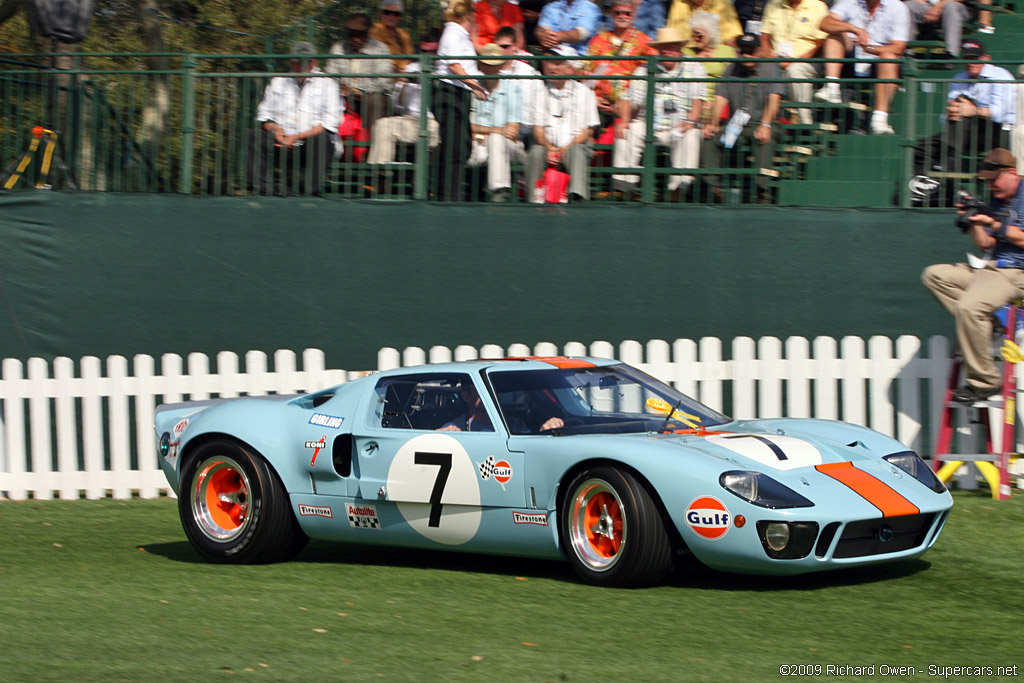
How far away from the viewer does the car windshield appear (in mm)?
6641

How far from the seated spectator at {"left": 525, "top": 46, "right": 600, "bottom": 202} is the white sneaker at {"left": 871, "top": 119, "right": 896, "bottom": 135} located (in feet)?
7.37

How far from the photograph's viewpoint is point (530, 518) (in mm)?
6328

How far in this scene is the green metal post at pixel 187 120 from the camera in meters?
11.3

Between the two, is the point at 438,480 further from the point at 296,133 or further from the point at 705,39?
Answer: the point at 705,39

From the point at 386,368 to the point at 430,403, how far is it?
327 cm

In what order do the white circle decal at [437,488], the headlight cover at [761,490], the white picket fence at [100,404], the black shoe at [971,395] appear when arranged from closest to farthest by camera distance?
the headlight cover at [761,490] < the white circle decal at [437,488] < the black shoe at [971,395] < the white picket fence at [100,404]

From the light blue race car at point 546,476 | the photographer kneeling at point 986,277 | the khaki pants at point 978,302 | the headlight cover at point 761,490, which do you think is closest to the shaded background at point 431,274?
the photographer kneeling at point 986,277

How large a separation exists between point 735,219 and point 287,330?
3.88m

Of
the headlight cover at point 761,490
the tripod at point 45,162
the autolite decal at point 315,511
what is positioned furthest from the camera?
the tripod at point 45,162

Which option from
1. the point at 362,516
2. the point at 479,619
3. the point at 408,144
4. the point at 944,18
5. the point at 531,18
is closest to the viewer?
the point at 479,619

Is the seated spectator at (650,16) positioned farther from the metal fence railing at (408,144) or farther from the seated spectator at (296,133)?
the seated spectator at (296,133)

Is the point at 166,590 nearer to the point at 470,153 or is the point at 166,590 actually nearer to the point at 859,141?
the point at 470,153

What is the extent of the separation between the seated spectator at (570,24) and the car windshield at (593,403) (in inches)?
238

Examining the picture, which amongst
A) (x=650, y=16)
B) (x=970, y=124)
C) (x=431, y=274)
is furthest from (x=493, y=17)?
(x=970, y=124)
